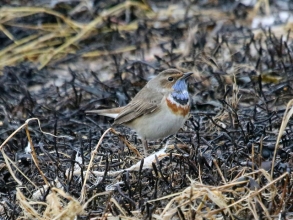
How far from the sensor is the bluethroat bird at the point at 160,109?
6.49 metres

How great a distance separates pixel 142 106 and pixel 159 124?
1.05ft

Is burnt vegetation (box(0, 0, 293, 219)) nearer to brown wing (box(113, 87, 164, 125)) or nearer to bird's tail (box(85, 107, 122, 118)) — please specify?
bird's tail (box(85, 107, 122, 118))

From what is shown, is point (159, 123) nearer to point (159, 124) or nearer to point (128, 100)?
point (159, 124)

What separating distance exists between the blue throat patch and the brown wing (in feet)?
0.43

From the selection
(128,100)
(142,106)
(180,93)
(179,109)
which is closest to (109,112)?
(142,106)

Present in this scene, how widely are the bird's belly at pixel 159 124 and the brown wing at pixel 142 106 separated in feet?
0.16

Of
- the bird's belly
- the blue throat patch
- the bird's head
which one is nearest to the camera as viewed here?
the bird's belly

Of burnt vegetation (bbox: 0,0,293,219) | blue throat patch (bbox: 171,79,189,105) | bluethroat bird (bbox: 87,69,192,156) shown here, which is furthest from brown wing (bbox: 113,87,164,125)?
burnt vegetation (bbox: 0,0,293,219)

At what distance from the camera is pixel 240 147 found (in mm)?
6012

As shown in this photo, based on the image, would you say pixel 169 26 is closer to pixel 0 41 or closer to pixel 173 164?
pixel 0 41

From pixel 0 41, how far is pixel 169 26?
7.31 feet

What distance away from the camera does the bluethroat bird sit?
6492 mm

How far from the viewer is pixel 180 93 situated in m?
6.75

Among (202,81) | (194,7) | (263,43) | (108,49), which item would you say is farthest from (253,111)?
(194,7)
